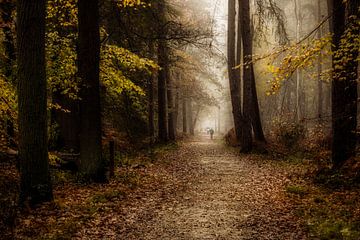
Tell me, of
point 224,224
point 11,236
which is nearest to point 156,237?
point 224,224

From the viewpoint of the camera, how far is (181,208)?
810 cm

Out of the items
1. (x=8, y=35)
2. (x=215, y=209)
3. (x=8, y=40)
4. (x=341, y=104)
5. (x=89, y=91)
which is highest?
(x=8, y=35)

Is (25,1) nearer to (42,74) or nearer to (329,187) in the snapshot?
(42,74)

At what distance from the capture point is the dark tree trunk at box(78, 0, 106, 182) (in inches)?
397

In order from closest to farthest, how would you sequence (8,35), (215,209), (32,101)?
(32,101) < (215,209) < (8,35)

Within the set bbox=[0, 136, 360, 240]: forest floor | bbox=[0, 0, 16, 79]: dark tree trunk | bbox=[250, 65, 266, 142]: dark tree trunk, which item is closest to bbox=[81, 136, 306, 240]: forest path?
bbox=[0, 136, 360, 240]: forest floor

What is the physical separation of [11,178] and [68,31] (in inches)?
223

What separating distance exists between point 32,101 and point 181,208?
3.99 meters

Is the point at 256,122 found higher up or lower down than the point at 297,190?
higher up

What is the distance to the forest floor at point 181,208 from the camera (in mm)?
6363

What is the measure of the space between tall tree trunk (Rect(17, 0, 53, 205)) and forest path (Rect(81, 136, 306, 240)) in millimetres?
1875

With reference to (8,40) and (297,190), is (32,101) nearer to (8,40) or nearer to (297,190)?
(8,40)

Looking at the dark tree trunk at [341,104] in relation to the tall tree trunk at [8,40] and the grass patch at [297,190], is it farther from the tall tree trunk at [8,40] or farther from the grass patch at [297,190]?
the tall tree trunk at [8,40]

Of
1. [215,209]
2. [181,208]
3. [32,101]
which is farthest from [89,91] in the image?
[215,209]
